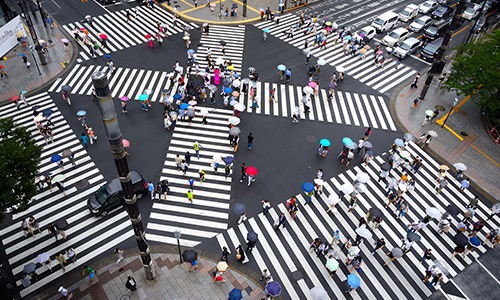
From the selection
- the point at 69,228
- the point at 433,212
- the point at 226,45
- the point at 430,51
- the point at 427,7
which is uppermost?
the point at 427,7

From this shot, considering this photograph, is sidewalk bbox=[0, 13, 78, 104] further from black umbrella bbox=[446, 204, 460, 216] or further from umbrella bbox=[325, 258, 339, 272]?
black umbrella bbox=[446, 204, 460, 216]

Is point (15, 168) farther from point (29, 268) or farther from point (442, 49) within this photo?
point (442, 49)

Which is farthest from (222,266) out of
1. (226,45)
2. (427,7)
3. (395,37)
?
(427,7)

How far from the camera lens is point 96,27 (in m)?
44.9

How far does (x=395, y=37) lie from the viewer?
4409 cm

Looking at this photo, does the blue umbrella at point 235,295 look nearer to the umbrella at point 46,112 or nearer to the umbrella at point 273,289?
the umbrella at point 273,289

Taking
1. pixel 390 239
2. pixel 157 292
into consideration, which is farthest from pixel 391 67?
pixel 157 292

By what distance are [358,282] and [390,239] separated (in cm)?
552

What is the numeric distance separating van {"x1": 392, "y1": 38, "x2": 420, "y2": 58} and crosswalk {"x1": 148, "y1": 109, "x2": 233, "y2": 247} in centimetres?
2421

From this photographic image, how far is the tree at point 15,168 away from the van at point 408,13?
48703 mm

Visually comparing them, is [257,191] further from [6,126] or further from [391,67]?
[391,67]

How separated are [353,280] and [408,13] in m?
43.2

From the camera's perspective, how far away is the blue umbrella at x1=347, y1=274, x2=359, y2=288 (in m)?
19.7

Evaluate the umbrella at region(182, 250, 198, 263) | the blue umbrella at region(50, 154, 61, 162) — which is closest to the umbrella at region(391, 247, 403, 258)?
the umbrella at region(182, 250, 198, 263)
